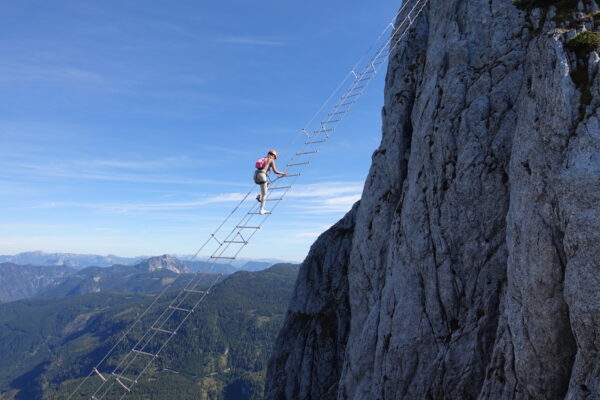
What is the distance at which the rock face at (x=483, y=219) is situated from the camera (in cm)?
1409

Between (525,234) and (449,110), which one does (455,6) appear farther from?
(525,234)

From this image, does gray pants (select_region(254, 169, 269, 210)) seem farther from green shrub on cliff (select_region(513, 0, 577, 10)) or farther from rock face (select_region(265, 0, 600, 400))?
green shrub on cliff (select_region(513, 0, 577, 10))

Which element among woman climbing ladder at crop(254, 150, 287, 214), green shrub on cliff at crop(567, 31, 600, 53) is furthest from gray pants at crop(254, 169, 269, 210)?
green shrub on cliff at crop(567, 31, 600, 53)

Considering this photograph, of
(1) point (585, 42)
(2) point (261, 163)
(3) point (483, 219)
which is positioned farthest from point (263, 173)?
(1) point (585, 42)

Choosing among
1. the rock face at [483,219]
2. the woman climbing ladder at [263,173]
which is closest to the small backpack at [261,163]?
the woman climbing ladder at [263,173]

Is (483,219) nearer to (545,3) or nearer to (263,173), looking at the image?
(545,3)

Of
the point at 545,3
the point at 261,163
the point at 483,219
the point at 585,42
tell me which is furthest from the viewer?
the point at 261,163

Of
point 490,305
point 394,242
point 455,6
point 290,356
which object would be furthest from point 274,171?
point 290,356

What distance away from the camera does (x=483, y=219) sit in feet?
68.8

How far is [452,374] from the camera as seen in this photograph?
1972 centimetres

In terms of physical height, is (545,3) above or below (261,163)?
above

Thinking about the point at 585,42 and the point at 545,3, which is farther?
the point at 545,3

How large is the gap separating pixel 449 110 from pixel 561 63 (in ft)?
28.8

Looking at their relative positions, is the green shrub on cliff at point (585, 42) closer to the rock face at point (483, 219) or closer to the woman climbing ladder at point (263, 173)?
the rock face at point (483, 219)
